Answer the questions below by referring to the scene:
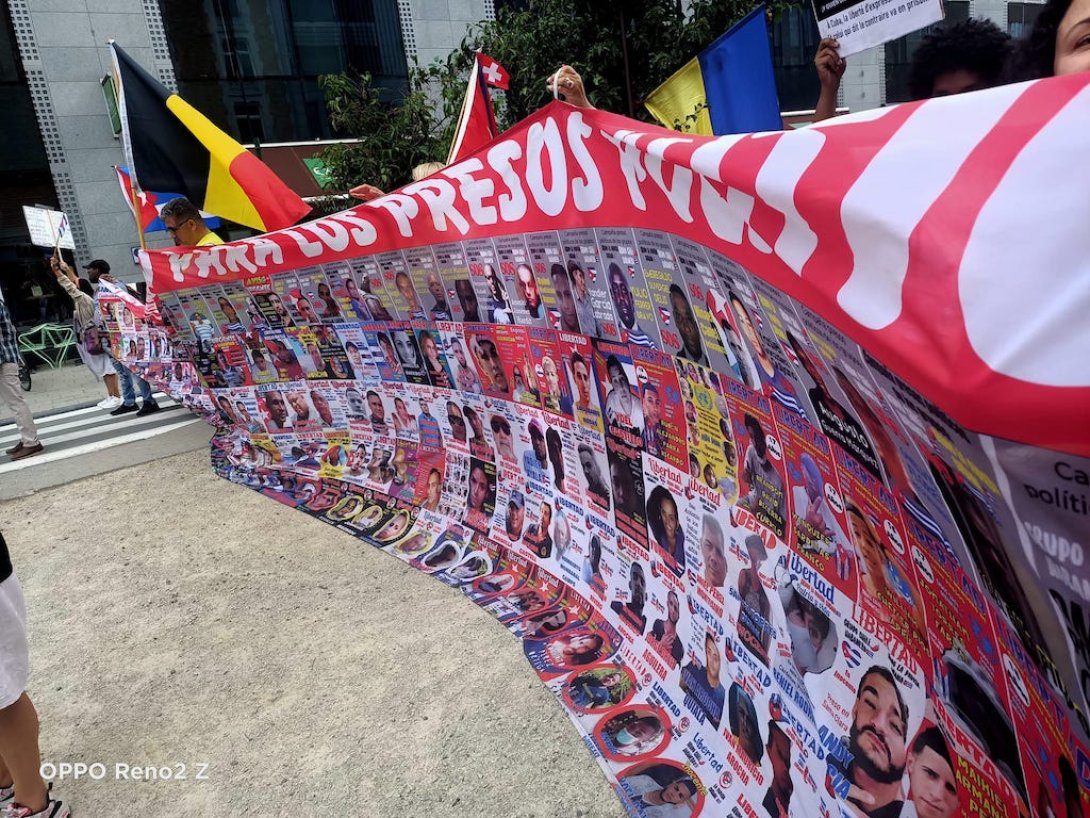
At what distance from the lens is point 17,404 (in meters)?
6.90

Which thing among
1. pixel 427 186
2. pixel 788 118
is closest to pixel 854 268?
pixel 427 186

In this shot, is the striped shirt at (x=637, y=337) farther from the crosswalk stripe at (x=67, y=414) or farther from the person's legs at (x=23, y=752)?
the crosswalk stripe at (x=67, y=414)

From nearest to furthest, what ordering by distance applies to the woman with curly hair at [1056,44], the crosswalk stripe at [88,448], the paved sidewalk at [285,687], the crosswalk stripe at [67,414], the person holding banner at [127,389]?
1. the woman with curly hair at [1056,44]
2. the paved sidewalk at [285,687]
3. the crosswalk stripe at [88,448]
4. the person holding banner at [127,389]
5. the crosswalk stripe at [67,414]

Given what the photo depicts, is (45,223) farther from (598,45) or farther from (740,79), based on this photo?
(740,79)

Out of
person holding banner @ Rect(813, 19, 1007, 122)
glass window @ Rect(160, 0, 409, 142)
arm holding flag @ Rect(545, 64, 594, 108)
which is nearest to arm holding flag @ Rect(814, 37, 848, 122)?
person holding banner @ Rect(813, 19, 1007, 122)

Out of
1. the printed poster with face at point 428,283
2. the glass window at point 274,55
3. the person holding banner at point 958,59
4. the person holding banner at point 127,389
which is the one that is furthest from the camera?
the glass window at point 274,55

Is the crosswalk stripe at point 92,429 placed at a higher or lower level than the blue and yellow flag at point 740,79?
lower

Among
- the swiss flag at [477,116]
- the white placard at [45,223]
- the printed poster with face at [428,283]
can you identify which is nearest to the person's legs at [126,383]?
the white placard at [45,223]

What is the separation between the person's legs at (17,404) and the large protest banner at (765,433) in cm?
403

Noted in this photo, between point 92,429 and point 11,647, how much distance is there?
715 cm

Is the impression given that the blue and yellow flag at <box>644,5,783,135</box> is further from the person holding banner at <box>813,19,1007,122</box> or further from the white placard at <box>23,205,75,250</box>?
the white placard at <box>23,205,75,250</box>

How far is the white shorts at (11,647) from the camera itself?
6.93 ft

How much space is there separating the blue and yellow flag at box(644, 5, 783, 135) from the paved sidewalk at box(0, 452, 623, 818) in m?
2.55

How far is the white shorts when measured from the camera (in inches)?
83.2
